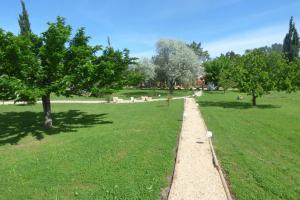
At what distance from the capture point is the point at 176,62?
2084 inches

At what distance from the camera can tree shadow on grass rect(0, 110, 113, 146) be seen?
1678 cm

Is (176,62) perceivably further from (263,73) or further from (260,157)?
→ (260,157)

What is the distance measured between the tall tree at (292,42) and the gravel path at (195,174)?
78005 mm

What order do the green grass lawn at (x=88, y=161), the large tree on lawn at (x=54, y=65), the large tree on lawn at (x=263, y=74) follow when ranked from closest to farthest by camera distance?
the green grass lawn at (x=88, y=161)
the large tree on lawn at (x=54, y=65)
the large tree on lawn at (x=263, y=74)

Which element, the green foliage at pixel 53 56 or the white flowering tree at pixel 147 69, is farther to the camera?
the white flowering tree at pixel 147 69

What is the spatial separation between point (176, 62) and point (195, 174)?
4474 centimetres

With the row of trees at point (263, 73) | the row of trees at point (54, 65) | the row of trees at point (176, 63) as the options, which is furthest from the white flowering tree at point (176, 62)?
the row of trees at point (54, 65)

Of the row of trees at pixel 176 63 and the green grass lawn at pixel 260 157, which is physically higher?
the row of trees at pixel 176 63

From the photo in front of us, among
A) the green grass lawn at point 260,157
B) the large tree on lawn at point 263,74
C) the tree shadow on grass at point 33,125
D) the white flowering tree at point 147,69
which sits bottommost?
the green grass lawn at point 260,157

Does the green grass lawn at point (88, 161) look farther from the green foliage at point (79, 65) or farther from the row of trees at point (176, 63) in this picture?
the row of trees at point (176, 63)

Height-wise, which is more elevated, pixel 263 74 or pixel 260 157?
pixel 263 74

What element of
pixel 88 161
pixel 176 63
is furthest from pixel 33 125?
pixel 176 63

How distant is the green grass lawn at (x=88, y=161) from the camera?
26.8 feet

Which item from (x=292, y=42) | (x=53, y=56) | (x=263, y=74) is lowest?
(x=263, y=74)
